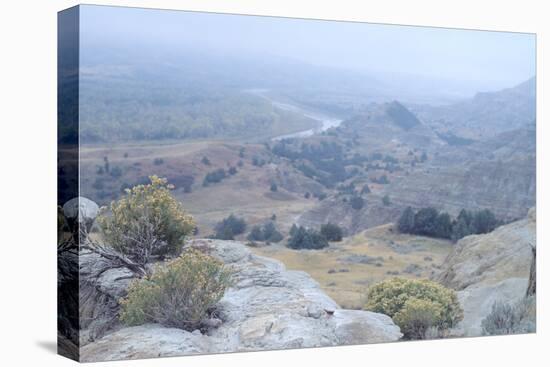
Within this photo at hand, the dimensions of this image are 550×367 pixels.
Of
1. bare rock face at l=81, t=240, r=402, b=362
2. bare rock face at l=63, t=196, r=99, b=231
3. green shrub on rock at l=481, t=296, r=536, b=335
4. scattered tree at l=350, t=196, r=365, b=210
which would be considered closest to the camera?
bare rock face at l=63, t=196, r=99, b=231

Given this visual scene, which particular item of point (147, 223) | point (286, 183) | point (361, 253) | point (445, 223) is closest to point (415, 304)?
point (361, 253)

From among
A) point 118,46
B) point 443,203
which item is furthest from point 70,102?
point 443,203

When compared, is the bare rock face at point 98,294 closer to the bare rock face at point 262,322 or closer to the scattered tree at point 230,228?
the bare rock face at point 262,322

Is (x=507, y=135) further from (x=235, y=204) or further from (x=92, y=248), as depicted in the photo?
(x=92, y=248)

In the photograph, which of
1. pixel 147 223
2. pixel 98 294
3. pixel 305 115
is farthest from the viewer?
pixel 305 115

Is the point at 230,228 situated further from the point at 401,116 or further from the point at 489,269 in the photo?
the point at 489,269

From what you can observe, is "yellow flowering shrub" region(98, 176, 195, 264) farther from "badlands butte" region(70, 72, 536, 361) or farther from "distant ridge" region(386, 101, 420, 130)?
"distant ridge" region(386, 101, 420, 130)

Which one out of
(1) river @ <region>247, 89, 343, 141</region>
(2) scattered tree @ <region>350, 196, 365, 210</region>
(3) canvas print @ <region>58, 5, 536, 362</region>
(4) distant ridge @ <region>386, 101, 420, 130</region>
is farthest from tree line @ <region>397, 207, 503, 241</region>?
(1) river @ <region>247, 89, 343, 141</region>
